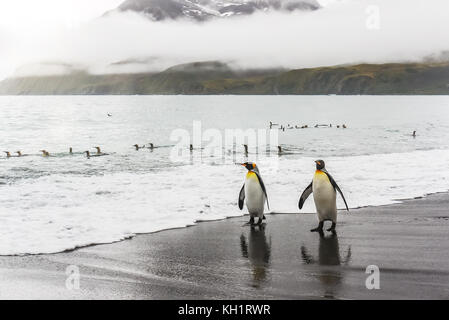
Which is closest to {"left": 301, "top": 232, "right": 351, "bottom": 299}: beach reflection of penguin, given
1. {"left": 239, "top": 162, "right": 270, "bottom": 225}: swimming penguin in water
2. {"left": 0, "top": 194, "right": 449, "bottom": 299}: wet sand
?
{"left": 0, "top": 194, "right": 449, "bottom": 299}: wet sand

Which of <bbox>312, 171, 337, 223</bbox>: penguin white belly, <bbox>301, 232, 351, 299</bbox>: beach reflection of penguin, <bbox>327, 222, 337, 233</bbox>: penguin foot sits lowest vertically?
<bbox>301, 232, 351, 299</bbox>: beach reflection of penguin

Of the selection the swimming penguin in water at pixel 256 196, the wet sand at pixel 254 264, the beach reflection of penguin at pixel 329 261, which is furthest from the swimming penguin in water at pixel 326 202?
the swimming penguin in water at pixel 256 196

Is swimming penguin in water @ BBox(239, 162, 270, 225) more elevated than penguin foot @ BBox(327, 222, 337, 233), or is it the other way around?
swimming penguin in water @ BBox(239, 162, 270, 225)

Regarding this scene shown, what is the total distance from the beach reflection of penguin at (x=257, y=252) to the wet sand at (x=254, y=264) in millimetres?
15

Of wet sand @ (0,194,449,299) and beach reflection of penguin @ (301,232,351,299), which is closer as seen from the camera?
wet sand @ (0,194,449,299)

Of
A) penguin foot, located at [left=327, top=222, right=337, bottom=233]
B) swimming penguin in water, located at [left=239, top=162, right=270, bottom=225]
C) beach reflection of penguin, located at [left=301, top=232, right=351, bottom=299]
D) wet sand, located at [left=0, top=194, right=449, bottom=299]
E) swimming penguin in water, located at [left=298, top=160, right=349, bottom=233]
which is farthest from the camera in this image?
swimming penguin in water, located at [left=239, top=162, right=270, bottom=225]

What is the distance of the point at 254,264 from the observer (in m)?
6.78

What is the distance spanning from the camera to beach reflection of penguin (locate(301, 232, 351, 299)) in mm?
5785

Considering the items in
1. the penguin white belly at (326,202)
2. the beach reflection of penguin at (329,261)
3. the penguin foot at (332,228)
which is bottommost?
the beach reflection of penguin at (329,261)

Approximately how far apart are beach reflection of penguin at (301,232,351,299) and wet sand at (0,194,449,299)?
14 mm

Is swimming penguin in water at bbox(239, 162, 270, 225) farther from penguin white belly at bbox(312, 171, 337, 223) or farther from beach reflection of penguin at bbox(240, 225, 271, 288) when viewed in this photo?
penguin white belly at bbox(312, 171, 337, 223)

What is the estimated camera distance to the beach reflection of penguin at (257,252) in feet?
20.5

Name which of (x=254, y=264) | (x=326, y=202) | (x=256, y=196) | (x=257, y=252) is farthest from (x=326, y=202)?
(x=254, y=264)

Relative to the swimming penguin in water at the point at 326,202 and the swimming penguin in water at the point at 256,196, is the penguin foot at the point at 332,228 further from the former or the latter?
the swimming penguin in water at the point at 256,196
